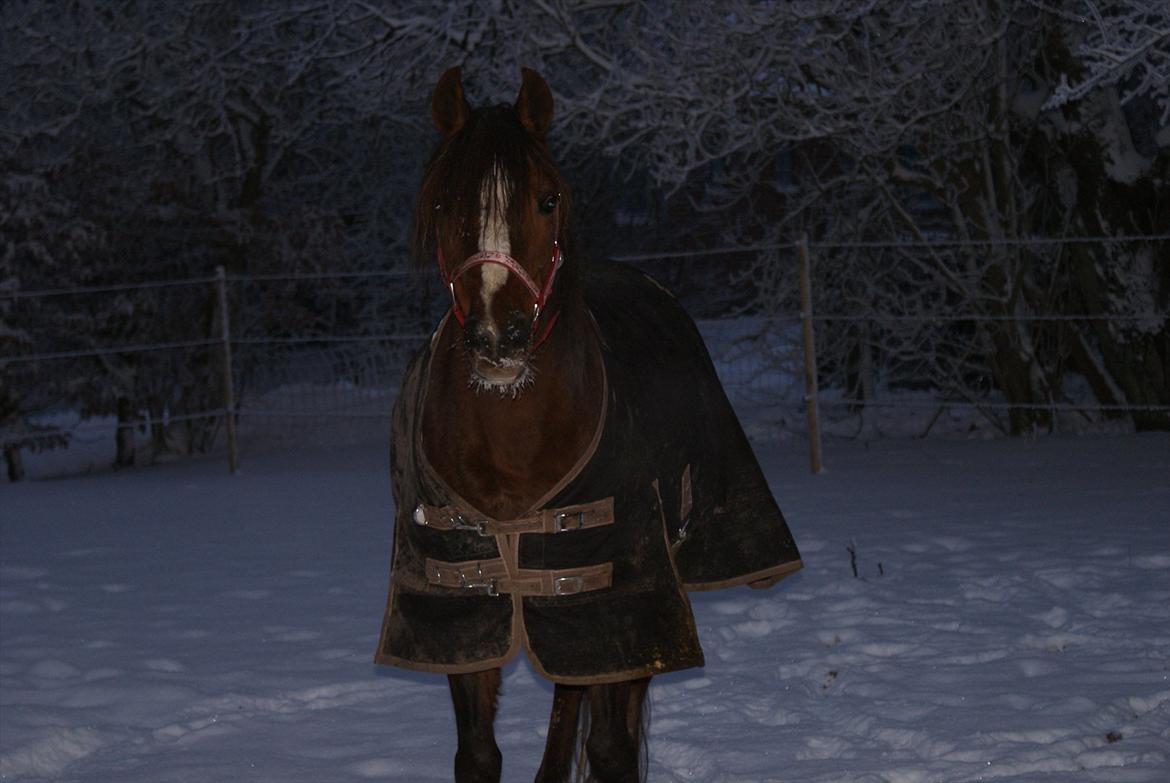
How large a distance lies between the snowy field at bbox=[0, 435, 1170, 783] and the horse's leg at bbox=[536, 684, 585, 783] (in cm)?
42

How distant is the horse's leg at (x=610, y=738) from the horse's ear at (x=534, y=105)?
130cm

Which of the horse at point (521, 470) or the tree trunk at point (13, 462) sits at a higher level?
the horse at point (521, 470)

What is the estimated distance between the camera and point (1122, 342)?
1055 cm

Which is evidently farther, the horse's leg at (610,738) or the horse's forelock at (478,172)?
Result: the horse's leg at (610,738)

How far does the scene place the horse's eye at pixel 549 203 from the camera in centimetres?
288

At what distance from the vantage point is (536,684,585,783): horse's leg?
3525 mm

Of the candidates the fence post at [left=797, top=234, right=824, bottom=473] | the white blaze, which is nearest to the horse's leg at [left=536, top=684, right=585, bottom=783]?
the white blaze

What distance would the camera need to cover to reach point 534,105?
3.06 meters

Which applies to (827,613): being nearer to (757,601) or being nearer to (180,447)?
(757,601)

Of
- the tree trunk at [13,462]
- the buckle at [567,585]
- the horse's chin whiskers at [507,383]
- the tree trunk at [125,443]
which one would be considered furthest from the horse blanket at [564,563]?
the tree trunk at [125,443]

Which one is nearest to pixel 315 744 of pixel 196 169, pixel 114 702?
pixel 114 702

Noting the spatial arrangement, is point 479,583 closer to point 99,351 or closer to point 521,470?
point 521,470

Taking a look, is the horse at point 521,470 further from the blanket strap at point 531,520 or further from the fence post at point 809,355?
the fence post at point 809,355

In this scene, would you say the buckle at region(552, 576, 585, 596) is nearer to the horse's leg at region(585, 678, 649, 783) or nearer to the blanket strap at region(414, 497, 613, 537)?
the blanket strap at region(414, 497, 613, 537)
